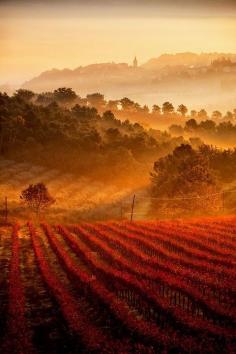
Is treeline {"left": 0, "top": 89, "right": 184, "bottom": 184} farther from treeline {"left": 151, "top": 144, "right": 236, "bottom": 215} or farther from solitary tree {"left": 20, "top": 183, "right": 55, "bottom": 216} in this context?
solitary tree {"left": 20, "top": 183, "right": 55, "bottom": 216}

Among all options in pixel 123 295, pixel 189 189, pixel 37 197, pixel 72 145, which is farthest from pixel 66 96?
pixel 123 295

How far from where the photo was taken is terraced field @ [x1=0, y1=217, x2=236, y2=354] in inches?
→ 543

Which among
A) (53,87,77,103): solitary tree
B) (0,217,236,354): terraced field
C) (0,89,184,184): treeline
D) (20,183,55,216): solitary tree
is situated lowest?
(0,217,236,354): terraced field

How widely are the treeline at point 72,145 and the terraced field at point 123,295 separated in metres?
65.0

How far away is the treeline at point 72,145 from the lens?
325ft

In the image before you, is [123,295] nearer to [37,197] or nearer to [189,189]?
[37,197]

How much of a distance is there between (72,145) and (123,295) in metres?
89.3

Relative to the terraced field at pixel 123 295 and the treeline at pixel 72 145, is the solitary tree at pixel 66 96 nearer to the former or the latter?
the treeline at pixel 72 145

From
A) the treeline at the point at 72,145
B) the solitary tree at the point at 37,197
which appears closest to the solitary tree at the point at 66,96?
the treeline at the point at 72,145

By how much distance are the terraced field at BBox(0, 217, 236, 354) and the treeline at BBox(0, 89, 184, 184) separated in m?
65.0

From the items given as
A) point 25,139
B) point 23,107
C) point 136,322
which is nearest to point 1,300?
point 136,322

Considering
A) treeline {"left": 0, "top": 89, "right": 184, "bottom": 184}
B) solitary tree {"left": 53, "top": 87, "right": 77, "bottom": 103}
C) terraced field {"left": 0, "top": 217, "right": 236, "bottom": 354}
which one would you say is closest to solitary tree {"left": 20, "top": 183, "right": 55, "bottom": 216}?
terraced field {"left": 0, "top": 217, "right": 236, "bottom": 354}

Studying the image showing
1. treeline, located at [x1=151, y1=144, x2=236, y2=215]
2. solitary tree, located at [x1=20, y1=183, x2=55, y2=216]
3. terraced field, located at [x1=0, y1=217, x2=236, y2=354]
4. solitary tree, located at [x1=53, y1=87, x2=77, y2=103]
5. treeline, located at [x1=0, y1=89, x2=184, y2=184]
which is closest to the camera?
terraced field, located at [x1=0, y1=217, x2=236, y2=354]

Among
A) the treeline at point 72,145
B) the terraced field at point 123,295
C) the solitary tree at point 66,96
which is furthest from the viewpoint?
the solitary tree at point 66,96
